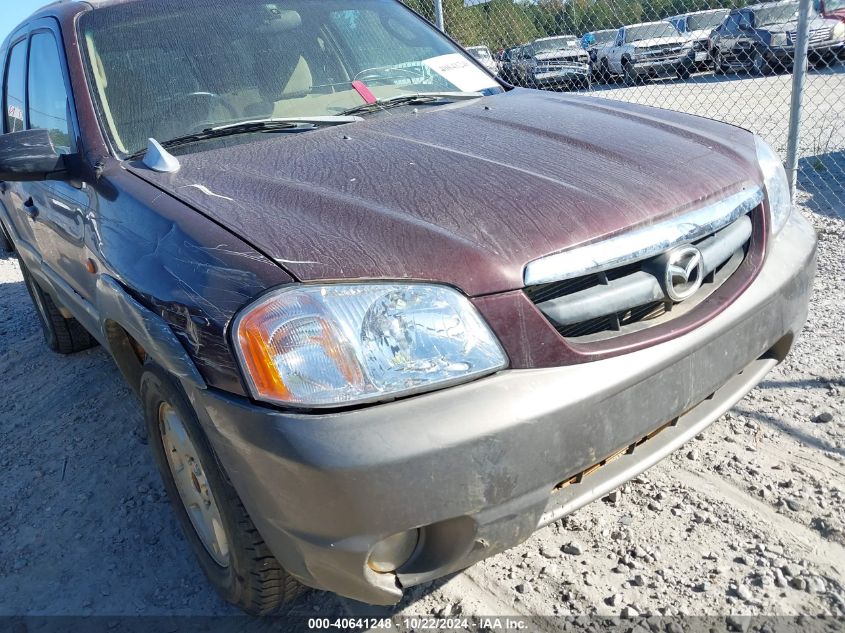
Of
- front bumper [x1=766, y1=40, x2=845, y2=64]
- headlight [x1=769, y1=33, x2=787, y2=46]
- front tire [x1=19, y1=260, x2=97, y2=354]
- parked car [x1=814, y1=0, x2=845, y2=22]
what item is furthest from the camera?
parked car [x1=814, y1=0, x2=845, y2=22]

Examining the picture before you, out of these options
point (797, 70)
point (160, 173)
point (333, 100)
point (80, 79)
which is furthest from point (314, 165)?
point (797, 70)

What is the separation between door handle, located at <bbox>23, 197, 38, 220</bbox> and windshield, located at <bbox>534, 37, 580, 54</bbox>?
7.68 meters

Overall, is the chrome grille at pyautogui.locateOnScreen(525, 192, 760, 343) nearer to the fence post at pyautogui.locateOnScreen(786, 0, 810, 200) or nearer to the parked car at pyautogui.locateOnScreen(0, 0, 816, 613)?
the parked car at pyautogui.locateOnScreen(0, 0, 816, 613)

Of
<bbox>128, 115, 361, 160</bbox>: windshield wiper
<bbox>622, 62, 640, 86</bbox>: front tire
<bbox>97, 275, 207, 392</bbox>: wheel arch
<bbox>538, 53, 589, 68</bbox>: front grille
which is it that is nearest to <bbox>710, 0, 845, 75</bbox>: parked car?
A: <bbox>622, 62, 640, 86</bbox>: front tire

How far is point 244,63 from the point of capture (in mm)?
2750

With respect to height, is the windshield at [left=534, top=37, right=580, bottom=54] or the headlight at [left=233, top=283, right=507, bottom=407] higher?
the headlight at [left=233, top=283, right=507, bottom=407]

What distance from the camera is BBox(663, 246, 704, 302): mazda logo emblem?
1.81m

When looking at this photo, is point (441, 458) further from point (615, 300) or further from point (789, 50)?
point (789, 50)

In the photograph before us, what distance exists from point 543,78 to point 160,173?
30.0 feet

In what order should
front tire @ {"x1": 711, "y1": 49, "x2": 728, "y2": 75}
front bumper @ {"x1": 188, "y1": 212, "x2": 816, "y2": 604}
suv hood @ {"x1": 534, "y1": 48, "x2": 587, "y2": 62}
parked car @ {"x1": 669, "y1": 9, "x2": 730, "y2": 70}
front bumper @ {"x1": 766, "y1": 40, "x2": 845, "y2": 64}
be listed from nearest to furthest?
front bumper @ {"x1": 188, "y1": 212, "x2": 816, "y2": 604} < suv hood @ {"x1": 534, "y1": 48, "x2": 587, "y2": 62} < front bumper @ {"x1": 766, "y1": 40, "x2": 845, "y2": 64} < front tire @ {"x1": 711, "y1": 49, "x2": 728, "y2": 75} < parked car @ {"x1": 669, "y1": 9, "x2": 730, "y2": 70}

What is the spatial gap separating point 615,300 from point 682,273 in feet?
0.70

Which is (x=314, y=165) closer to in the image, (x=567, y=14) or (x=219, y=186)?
(x=219, y=186)

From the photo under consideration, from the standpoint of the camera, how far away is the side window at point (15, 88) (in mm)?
3363

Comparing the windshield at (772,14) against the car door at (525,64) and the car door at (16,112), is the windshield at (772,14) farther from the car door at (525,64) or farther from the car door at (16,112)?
the car door at (16,112)
